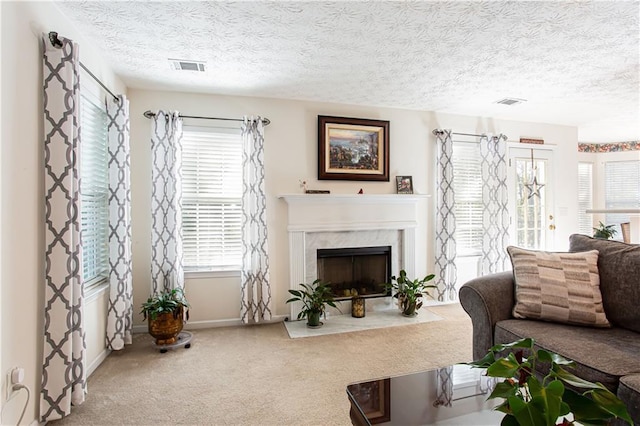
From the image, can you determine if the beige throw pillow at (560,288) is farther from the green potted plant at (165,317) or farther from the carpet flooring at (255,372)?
the green potted plant at (165,317)

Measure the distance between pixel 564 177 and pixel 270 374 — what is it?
511cm

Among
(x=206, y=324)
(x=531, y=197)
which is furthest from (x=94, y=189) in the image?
(x=531, y=197)

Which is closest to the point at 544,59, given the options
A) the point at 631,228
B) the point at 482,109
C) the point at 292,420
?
the point at 482,109

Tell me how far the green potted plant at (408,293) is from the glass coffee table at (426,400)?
2.05 m

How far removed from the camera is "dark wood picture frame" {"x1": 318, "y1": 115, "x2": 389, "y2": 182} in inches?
147

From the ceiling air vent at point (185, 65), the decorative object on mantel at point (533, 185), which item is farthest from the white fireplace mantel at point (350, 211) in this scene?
the decorative object on mantel at point (533, 185)

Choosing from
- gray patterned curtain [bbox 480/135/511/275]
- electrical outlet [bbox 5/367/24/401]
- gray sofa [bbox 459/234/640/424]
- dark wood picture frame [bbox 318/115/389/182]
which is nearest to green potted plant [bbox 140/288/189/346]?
electrical outlet [bbox 5/367/24/401]

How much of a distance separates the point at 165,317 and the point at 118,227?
89cm

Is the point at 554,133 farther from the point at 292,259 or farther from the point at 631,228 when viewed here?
the point at 292,259

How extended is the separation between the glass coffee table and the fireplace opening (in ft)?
7.38

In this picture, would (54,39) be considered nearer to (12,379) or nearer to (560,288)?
(12,379)

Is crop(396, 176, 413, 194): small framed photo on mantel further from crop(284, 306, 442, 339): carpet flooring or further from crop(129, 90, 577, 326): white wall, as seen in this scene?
crop(284, 306, 442, 339): carpet flooring

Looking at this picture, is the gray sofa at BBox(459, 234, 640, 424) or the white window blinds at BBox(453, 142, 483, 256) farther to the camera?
the white window blinds at BBox(453, 142, 483, 256)

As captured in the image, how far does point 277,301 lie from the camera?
143 inches
